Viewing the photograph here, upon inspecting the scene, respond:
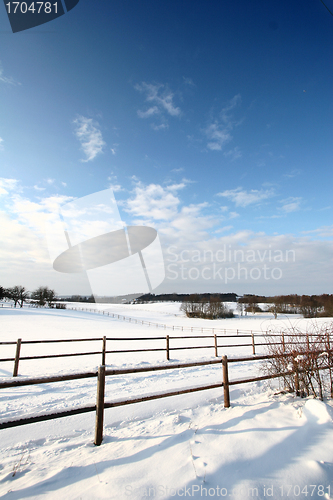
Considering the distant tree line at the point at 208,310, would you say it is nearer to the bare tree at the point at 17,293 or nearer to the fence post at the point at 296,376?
the bare tree at the point at 17,293

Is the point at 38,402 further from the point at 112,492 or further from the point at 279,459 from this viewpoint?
the point at 279,459

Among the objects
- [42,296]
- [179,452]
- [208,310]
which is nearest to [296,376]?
[179,452]

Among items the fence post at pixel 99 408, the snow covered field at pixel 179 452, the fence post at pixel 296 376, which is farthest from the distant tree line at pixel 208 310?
the fence post at pixel 99 408

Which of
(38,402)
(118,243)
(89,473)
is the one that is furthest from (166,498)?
(118,243)

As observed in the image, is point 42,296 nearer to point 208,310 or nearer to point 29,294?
point 29,294

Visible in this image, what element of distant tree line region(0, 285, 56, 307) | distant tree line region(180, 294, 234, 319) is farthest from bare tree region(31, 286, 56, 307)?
distant tree line region(180, 294, 234, 319)

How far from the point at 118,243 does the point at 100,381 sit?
9.77m

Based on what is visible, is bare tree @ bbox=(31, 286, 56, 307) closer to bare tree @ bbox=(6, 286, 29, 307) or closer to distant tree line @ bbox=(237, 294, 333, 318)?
bare tree @ bbox=(6, 286, 29, 307)

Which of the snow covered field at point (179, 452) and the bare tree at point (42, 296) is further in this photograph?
the bare tree at point (42, 296)

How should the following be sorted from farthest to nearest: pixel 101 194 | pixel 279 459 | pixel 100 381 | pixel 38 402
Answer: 1. pixel 101 194
2. pixel 38 402
3. pixel 100 381
4. pixel 279 459

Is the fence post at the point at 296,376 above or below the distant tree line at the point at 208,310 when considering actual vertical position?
above

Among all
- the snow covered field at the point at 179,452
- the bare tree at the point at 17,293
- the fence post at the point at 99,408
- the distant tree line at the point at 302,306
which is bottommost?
the distant tree line at the point at 302,306

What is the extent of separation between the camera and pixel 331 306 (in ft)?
193

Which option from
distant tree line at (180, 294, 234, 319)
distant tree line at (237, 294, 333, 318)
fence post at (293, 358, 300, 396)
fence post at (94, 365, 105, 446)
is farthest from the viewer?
distant tree line at (180, 294, 234, 319)
